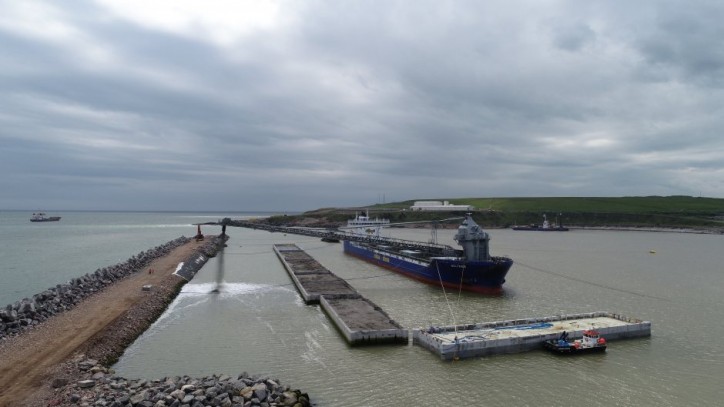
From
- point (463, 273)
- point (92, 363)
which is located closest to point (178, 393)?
point (92, 363)

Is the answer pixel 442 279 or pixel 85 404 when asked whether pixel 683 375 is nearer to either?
pixel 442 279

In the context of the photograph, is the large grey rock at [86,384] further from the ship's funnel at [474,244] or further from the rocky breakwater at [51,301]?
the ship's funnel at [474,244]

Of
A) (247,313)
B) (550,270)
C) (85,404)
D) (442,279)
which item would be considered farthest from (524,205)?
(85,404)

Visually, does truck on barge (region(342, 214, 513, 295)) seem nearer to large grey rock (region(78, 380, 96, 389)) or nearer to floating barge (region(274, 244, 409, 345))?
floating barge (region(274, 244, 409, 345))

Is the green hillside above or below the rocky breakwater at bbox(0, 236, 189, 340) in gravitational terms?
above

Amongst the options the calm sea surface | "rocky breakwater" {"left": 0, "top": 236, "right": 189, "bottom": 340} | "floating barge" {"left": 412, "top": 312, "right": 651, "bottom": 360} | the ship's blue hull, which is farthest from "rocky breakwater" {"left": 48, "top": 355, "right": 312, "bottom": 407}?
the ship's blue hull

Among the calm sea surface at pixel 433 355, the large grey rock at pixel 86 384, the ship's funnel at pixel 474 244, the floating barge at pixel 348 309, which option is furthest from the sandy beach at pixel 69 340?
the ship's funnel at pixel 474 244
